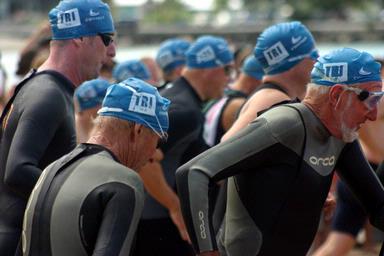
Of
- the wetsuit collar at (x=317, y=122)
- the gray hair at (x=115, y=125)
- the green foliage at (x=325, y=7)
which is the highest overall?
the gray hair at (x=115, y=125)

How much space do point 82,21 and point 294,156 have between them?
54.3 inches

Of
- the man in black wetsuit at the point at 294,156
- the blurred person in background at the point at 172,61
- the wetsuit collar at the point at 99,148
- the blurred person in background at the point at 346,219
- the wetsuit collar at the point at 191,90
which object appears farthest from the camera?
the blurred person in background at the point at 172,61

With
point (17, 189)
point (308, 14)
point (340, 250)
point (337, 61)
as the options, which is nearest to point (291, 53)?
point (337, 61)

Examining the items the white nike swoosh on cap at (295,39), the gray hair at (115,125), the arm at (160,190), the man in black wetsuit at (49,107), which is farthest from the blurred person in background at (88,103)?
the gray hair at (115,125)

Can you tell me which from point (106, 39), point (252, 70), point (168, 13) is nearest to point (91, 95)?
point (252, 70)

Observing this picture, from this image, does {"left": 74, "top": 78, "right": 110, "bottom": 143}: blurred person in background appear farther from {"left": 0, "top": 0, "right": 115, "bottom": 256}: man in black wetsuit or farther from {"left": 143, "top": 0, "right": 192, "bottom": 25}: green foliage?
{"left": 143, "top": 0, "right": 192, "bottom": 25}: green foliage

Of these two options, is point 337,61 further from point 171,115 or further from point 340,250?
point 340,250

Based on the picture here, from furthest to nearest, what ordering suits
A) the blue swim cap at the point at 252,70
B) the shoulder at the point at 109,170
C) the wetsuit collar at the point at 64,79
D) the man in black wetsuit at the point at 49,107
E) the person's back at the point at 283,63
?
the blue swim cap at the point at 252,70, the person's back at the point at 283,63, the wetsuit collar at the point at 64,79, the man in black wetsuit at the point at 49,107, the shoulder at the point at 109,170

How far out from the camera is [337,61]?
4.26 m

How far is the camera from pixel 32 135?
170 inches

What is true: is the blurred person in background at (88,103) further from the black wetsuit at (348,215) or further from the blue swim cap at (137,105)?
the blue swim cap at (137,105)

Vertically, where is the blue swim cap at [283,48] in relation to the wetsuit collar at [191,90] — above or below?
above

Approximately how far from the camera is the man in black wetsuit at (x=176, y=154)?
6.19 meters

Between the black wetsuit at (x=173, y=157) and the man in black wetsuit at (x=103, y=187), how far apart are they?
2624mm
